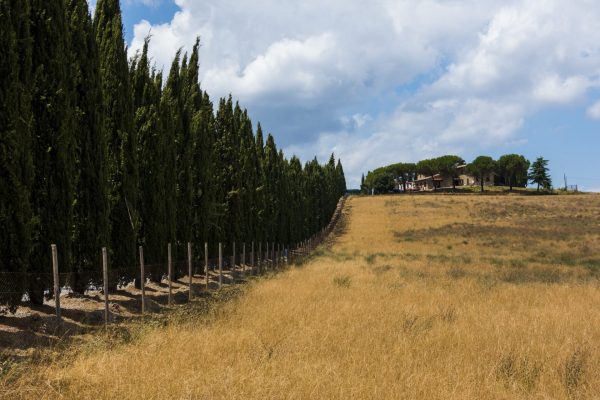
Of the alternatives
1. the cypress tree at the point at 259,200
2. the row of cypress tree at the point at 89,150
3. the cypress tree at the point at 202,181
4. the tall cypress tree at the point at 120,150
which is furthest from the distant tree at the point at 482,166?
the tall cypress tree at the point at 120,150

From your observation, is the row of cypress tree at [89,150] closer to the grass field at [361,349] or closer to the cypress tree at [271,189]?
the grass field at [361,349]

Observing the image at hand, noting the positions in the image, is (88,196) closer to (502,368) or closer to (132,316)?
(132,316)

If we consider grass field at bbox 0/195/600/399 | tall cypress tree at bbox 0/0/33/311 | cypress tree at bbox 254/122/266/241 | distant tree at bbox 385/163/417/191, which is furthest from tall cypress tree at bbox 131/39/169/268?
distant tree at bbox 385/163/417/191

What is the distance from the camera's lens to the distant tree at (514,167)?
11788 centimetres

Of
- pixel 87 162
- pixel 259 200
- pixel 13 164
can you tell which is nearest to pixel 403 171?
pixel 259 200

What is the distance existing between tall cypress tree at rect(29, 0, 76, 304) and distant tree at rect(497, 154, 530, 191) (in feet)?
392

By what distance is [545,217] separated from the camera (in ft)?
209

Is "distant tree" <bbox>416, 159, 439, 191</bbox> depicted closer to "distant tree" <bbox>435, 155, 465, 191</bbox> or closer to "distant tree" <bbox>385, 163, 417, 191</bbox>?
"distant tree" <bbox>435, 155, 465, 191</bbox>

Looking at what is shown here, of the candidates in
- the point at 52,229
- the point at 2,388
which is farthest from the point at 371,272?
the point at 2,388

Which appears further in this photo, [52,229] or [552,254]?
[552,254]

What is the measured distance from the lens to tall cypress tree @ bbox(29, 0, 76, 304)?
1052 cm

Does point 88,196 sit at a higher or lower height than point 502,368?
higher

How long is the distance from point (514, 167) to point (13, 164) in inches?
4898

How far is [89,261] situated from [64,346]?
17.1 ft
